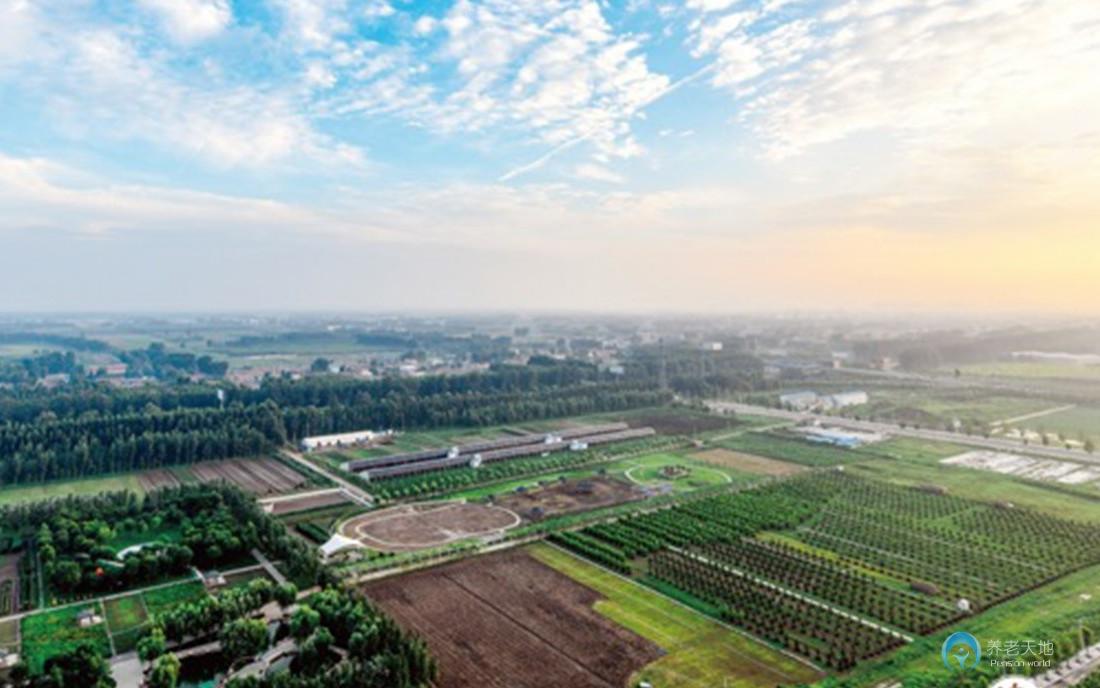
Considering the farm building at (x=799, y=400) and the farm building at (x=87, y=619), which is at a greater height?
the farm building at (x=799, y=400)

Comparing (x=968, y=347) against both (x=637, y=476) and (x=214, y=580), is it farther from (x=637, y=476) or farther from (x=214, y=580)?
(x=214, y=580)

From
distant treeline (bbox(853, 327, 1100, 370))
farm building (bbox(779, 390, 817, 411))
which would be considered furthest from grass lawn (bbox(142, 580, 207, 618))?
distant treeline (bbox(853, 327, 1100, 370))

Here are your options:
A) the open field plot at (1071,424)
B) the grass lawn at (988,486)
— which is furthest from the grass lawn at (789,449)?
the open field plot at (1071,424)

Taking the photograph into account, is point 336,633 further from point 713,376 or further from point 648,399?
point 713,376

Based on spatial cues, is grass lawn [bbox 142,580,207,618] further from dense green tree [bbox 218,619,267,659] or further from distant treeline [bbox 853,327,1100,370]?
distant treeline [bbox 853,327,1100,370]

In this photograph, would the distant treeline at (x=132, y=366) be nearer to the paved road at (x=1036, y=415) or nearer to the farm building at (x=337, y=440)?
the farm building at (x=337, y=440)

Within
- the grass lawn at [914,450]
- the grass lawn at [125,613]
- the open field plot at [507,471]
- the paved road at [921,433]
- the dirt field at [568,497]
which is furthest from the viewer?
the paved road at [921,433]

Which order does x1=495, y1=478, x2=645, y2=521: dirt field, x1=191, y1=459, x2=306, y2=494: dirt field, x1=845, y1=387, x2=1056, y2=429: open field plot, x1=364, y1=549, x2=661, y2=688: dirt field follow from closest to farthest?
1. x1=364, y1=549, x2=661, y2=688: dirt field
2. x1=495, y1=478, x2=645, y2=521: dirt field
3. x1=191, y1=459, x2=306, y2=494: dirt field
4. x1=845, y1=387, x2=1056, y2=429: open field plot
